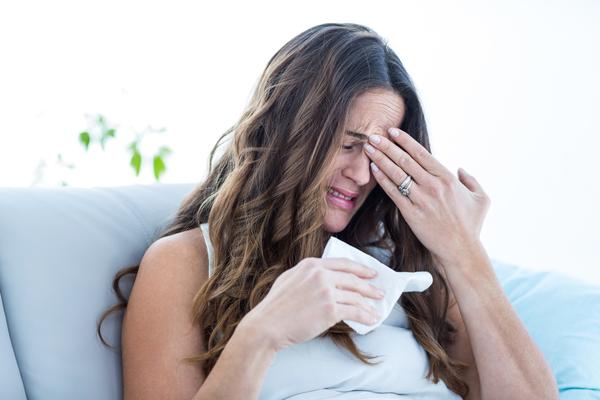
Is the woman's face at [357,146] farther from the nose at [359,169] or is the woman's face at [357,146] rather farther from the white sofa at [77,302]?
the white sofa at [77,302]

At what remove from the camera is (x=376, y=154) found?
1.38 meters

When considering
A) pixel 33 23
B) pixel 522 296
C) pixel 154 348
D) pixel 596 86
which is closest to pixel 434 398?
pixel 522 296

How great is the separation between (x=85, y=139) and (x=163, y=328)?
1.60 m

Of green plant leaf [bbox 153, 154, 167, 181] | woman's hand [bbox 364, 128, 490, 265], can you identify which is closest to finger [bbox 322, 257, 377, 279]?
woman's hand [bbox 364, 128, 490, 265]

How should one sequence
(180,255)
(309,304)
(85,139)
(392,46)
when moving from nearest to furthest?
(309,304), (180,255), (392,46), (85,139)

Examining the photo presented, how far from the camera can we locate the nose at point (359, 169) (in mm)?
1374

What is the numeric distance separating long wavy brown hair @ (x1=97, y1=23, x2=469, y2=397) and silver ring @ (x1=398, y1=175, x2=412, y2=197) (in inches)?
5.0

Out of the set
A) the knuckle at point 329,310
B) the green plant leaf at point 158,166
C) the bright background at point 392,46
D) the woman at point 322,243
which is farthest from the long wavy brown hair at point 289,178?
the green plant leaf at point 158,166

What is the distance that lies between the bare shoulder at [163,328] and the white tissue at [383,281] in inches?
11.0

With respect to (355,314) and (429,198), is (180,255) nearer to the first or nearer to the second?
(355,314)

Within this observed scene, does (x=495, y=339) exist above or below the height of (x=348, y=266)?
below

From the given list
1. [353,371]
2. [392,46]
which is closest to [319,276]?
[353,371]

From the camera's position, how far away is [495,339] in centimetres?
137

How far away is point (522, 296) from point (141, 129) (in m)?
1.81
